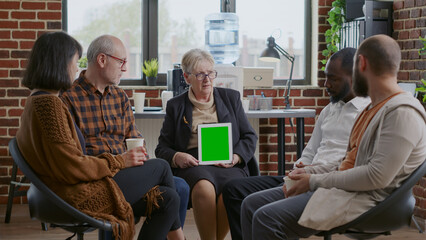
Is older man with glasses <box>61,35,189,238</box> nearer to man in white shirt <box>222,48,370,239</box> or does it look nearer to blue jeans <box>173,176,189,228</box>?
blue jeans <box>173,176,189,228</box>

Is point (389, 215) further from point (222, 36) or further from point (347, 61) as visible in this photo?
point (222, 36)

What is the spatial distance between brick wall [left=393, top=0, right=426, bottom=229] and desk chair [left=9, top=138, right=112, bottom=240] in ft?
8.79

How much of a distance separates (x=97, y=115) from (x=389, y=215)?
138cm

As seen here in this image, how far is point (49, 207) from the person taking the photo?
2164mm

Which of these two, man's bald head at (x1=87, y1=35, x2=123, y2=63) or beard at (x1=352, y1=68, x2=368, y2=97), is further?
man's bald head at (x1=87, y1=35, x2=123, y2=63)

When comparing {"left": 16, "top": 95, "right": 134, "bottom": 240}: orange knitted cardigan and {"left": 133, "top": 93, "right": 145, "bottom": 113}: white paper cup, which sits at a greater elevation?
{"left": 133, "top": 93, "right": 145, "bottom": 113}: white paper cup

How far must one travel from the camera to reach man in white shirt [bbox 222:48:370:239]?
2518 mm

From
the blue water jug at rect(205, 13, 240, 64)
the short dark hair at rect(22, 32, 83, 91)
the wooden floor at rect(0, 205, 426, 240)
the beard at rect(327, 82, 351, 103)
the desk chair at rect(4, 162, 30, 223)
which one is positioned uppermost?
the blue water jug at rect(205, 13, 240, 64)

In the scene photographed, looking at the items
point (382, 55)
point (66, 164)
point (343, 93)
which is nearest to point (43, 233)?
point (66, 164)

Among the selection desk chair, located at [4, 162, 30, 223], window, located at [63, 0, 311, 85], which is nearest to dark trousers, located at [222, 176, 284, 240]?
desk chair, located at [4, 162, 30, 223]

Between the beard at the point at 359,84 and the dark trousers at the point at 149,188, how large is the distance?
846mm

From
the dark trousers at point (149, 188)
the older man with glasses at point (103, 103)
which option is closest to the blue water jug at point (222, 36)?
the older man with glasses at point (103, 103)

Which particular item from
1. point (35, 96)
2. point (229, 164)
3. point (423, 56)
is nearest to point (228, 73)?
point (229, 164)

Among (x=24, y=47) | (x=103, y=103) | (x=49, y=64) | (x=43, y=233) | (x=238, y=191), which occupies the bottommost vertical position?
(x=43, y=233)
